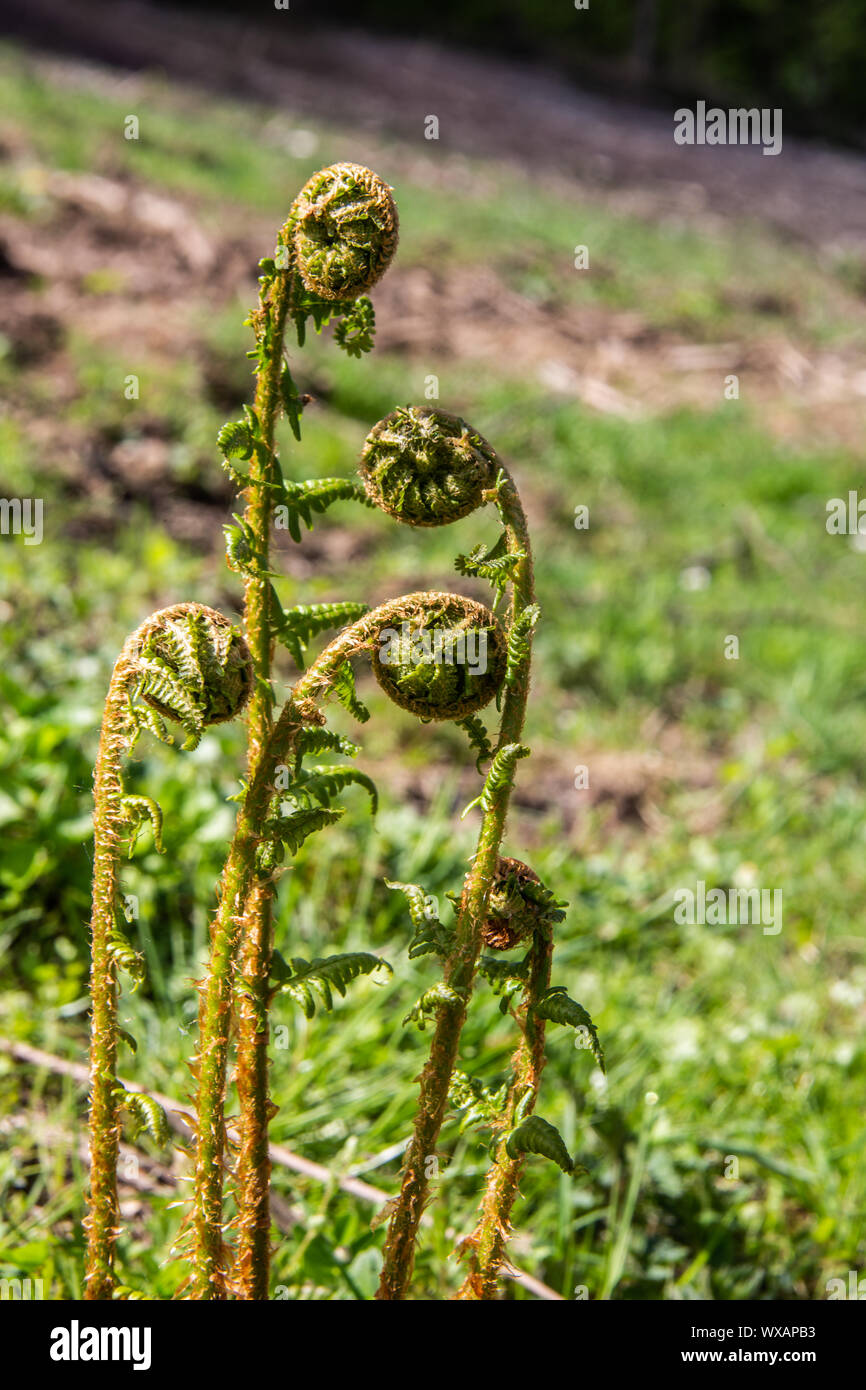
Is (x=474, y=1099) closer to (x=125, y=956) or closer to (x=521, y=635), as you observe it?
(x=125, y=956)

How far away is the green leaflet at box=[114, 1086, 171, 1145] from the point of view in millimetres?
1161

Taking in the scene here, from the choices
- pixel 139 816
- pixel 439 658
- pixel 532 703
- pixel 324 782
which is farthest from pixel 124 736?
pixel 532 703

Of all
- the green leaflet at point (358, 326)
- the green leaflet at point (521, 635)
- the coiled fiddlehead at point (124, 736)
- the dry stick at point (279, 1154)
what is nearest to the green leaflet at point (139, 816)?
the coiled fiddlehead at point (124, 736)

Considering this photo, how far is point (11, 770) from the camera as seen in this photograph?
246cm

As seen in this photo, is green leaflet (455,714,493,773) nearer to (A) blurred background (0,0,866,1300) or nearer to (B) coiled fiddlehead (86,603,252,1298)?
(B) coiled fiddlehead (86,603,252,1298)

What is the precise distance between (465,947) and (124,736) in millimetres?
358

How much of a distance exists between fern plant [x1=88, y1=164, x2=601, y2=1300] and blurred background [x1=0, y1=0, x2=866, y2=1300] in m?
0.11

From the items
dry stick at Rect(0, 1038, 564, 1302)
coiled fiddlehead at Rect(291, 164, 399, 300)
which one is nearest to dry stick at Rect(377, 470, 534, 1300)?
coiled fiddlehead at Rect(291, 164, 399, 300)

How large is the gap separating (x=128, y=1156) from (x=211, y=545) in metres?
2.69

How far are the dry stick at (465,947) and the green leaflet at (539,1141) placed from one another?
0.08 m

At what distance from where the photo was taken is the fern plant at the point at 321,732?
1.10 meters

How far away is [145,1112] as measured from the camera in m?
1.19

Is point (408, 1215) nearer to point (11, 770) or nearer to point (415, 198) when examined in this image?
point (11, 770)
